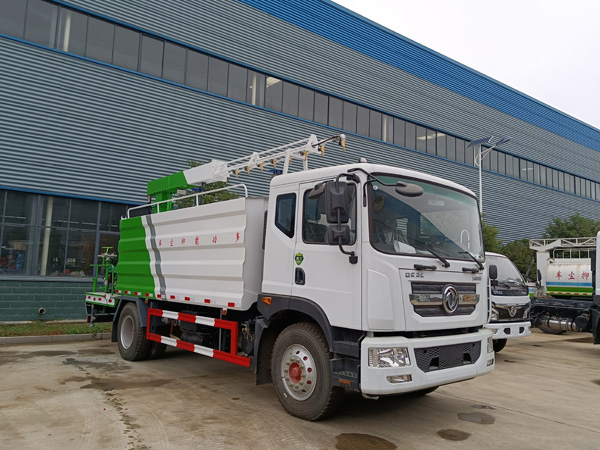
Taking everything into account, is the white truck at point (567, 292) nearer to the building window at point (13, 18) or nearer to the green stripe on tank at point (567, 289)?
the green stripe on tank at point (567, 289)

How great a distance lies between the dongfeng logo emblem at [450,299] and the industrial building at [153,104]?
39.9ft

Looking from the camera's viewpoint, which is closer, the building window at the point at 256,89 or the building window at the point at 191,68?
the building window at the point at 191,68

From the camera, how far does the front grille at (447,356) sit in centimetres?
453

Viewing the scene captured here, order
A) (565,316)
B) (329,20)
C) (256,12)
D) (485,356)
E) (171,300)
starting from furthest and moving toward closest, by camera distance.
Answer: (329,20) < (256,12) < (565,316) < (171,300) < (485,356)

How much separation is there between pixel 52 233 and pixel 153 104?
5317 mm

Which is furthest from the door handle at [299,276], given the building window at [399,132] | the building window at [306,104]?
the building window at [399,132]

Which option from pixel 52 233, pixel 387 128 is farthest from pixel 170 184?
pixel 387 128

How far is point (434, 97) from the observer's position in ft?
84.3

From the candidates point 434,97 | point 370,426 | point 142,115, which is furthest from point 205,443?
point 434,97

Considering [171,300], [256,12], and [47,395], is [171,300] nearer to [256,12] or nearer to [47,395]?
A: [47,395]

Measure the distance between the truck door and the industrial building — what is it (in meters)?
11.0

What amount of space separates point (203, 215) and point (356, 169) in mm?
2686

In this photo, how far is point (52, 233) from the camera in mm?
13922

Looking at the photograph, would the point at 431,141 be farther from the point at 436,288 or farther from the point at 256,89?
the point at 436,288
